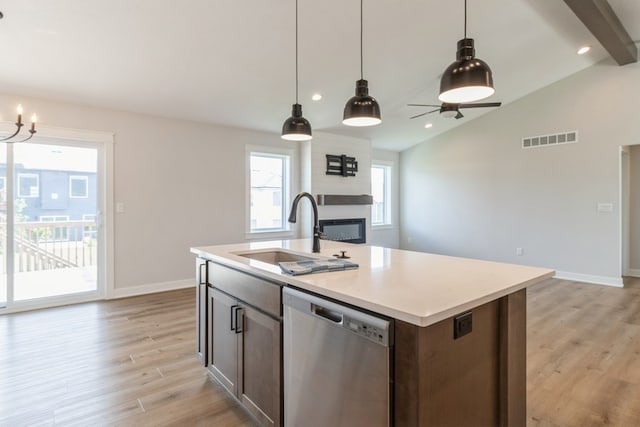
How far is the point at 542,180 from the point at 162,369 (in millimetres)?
6123

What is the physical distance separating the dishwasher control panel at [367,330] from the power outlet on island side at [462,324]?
0.27 meters

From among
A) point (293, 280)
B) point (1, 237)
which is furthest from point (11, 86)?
point (293, 280)

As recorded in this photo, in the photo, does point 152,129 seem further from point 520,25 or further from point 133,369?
point 520,25

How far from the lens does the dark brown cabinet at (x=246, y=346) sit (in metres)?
1.67

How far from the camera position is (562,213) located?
18.1ft

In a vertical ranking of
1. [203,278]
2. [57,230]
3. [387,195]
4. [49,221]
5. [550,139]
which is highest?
[550,139]

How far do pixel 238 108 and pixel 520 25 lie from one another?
11.9 feet

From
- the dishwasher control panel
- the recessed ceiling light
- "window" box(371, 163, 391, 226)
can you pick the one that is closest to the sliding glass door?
the dishwasher control panel

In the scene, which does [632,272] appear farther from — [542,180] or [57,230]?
[57,230]

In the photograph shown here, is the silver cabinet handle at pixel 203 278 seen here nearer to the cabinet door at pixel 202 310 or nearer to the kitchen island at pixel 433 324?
the cabinet door at pixel 202 310

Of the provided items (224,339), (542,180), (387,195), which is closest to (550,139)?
(542,180)

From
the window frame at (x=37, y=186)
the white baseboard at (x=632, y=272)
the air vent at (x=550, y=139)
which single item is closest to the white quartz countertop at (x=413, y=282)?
the window frame at (x=37, y=186)

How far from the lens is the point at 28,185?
12.8 ft

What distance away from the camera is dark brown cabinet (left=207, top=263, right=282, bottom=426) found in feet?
5.47
